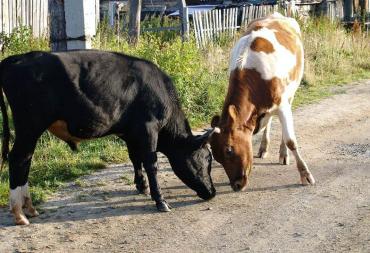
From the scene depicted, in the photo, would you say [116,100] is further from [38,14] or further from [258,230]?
[38,14]

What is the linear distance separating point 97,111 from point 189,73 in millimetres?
5165

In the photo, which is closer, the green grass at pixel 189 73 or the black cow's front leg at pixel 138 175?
the black cow's front leg at pixel 138 175

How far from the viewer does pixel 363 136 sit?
9336 millimetres

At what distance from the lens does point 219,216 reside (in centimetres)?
635

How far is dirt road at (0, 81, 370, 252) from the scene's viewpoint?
5652mm

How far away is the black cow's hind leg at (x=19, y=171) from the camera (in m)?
5.96

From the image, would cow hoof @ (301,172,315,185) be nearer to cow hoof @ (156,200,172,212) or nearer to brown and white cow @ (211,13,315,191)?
brown and white cow @ (211,13,315,191)

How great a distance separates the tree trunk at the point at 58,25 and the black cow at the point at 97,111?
2.85m

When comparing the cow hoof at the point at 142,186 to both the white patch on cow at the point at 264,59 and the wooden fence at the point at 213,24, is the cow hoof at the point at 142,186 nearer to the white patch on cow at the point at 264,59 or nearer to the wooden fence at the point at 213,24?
the white patch on cow at the point at 264,59

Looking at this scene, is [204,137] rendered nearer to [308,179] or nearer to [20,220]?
[308,179]

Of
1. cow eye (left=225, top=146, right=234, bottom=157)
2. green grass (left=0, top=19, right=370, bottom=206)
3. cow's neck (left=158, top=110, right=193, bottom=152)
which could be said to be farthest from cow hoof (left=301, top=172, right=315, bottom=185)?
green grass (left=0, top=19, right=370, bottom=206)

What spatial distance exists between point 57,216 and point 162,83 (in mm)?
1584

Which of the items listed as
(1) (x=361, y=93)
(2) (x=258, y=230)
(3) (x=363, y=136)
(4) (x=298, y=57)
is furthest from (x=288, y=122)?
(1) (x=361, y=93)

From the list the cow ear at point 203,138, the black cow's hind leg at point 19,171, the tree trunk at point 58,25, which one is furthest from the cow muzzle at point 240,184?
the tree trunk at point 58,25
